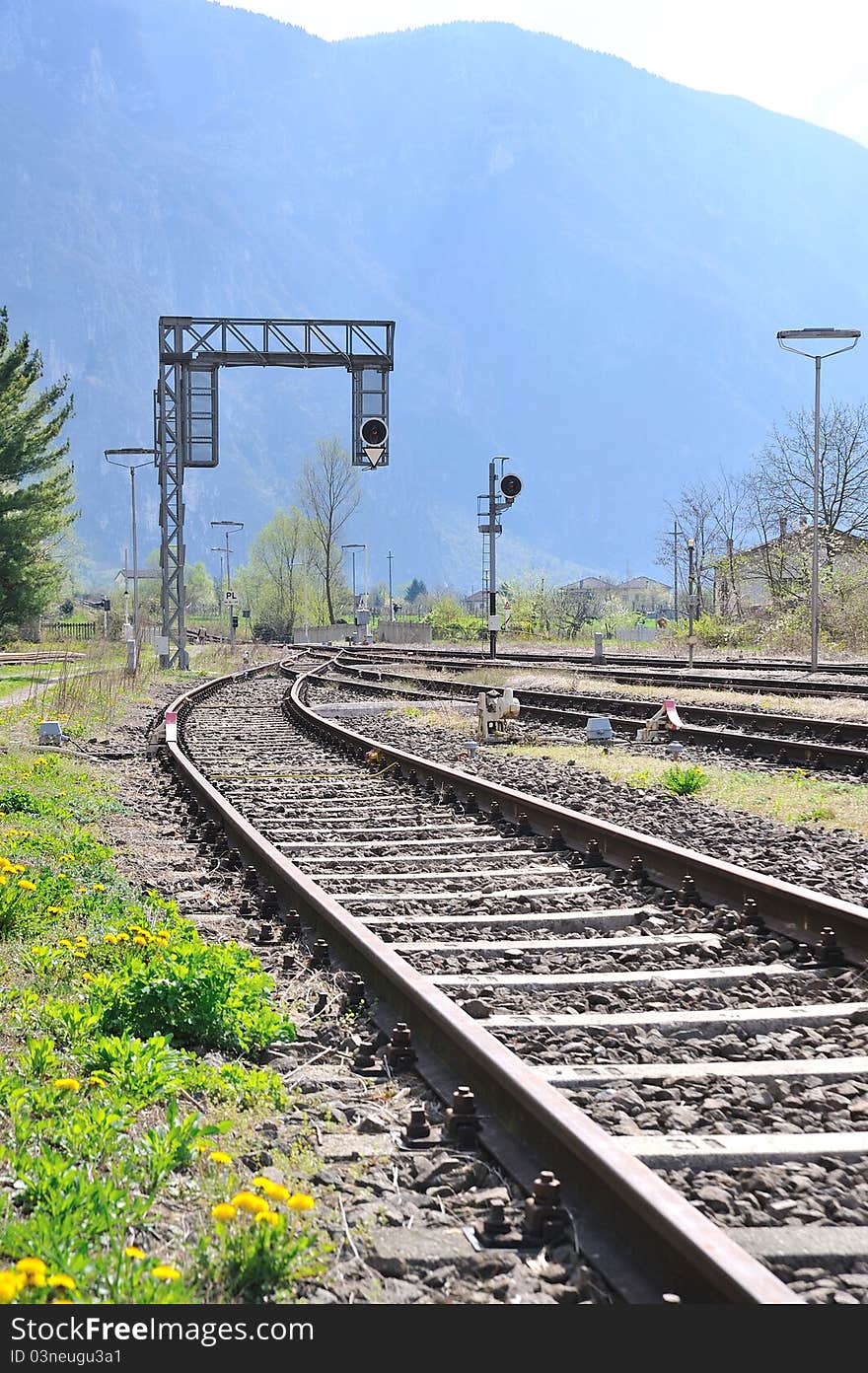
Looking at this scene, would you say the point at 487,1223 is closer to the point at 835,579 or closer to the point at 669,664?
the point at 669,664

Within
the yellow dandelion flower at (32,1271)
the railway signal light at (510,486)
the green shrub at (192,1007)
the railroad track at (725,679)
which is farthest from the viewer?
the railway signal light at (510,486)

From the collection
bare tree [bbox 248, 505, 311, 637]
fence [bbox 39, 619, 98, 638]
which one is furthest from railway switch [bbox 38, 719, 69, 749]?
bare tree [bbox 248, 505, 311, 637]

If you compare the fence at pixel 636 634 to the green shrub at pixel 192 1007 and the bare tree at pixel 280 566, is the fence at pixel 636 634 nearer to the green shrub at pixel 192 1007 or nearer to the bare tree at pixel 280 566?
the bare tree at pixel 280 566

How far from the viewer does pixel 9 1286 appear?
8.57 ft

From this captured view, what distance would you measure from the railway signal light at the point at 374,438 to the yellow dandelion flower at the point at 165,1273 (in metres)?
29.7

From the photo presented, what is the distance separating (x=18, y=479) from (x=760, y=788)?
116 feet

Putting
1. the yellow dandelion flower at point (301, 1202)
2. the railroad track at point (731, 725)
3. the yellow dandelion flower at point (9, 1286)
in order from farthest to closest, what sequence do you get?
the railroad track at point (731, 725), the yellow dandelion flower at point (301, 1202), the yellow dandelion flower at point (9, 1286)

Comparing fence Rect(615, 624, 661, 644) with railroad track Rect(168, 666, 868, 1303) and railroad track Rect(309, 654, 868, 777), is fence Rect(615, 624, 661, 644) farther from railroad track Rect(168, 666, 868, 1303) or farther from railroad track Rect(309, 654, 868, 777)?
railroad track Rect(168, 666, 868, 1303)

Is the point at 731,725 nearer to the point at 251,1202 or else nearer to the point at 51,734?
the point at 51,734

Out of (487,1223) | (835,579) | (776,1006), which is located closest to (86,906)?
(776,1006)

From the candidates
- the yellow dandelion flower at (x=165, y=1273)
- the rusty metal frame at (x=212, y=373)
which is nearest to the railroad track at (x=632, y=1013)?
the yellow dandelion flower at (x=165, y=1273)

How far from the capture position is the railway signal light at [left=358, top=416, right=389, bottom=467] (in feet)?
107

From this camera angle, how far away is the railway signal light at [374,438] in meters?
32.7

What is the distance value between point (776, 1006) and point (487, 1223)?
2.17 meters
